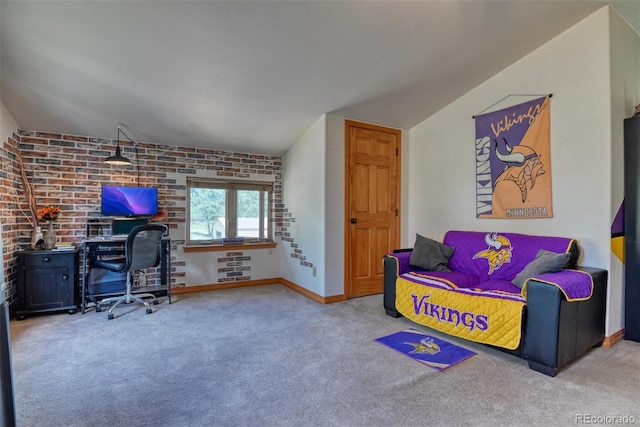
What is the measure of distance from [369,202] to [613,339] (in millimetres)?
2620

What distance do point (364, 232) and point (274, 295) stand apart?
57.2 inches

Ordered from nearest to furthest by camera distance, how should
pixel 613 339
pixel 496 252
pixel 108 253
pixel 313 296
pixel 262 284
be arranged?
pixel 613 339 → pixel 496 252 → pixel 108 253 → pixel 313 296 → pixel 262 284

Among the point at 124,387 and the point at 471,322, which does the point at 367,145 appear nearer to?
the point at 471,322

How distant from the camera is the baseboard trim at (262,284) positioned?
3801 millimetres

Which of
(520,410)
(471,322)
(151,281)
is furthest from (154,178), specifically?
(520,410)

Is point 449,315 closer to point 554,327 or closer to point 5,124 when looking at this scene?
point 554,327

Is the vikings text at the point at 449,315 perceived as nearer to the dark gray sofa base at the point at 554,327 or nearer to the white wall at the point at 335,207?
the dark gray sofa base at the point at 554,327

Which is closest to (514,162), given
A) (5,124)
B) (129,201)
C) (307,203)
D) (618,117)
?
(618,117)

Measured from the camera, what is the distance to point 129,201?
3.95 m

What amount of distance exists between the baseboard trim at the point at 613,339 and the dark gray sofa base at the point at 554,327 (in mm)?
211

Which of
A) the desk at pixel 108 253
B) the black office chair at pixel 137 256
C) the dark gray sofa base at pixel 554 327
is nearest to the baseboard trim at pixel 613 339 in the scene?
the dark gray sofa base at pixel 554 327

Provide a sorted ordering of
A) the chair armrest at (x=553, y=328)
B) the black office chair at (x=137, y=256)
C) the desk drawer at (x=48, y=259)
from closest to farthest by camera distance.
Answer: the chair armrest at (x=553, y=328) → the desk drawer at (x=48, y=259) → the black office chair at (x=137, y=256)

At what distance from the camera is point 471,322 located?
8.18 ft

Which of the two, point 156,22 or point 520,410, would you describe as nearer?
point 520,410
